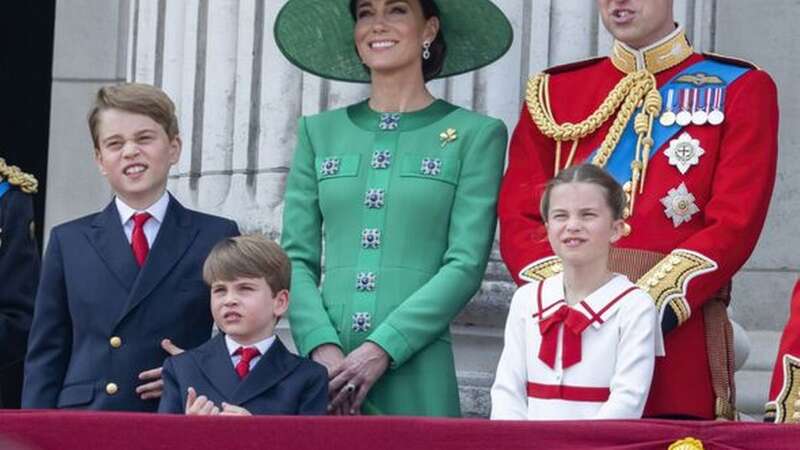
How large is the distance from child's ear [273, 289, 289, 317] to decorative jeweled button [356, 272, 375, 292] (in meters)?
0.36

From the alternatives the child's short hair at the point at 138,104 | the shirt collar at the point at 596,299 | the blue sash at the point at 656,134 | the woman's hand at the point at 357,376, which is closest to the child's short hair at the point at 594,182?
the shirt collar at the point at 596,299

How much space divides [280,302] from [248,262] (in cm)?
13

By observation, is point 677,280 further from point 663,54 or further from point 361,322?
point 361,322

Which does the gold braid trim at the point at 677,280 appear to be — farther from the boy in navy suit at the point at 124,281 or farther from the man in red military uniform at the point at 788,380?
the boy in navy suit at the point at 124,281

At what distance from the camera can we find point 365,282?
6.04 metres

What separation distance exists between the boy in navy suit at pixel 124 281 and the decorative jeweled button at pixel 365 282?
33cm

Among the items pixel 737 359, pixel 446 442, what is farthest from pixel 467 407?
pixel 446 442

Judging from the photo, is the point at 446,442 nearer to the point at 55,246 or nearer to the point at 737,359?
the point at 55,246

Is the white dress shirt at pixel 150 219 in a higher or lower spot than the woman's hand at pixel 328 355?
higher

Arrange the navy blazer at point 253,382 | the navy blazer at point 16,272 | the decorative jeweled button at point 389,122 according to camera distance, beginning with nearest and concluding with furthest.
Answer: the navy blazer at point 253,382, the decorative jeweled button at point 389,122, the navy blazer at point 16,272

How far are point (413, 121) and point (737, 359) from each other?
1.16 metres

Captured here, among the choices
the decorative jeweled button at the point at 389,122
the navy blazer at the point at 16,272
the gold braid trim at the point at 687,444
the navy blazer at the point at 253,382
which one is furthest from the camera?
the navy blazer at the point at 16,272

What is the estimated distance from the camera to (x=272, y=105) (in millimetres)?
7043

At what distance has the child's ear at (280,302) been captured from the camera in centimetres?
569
